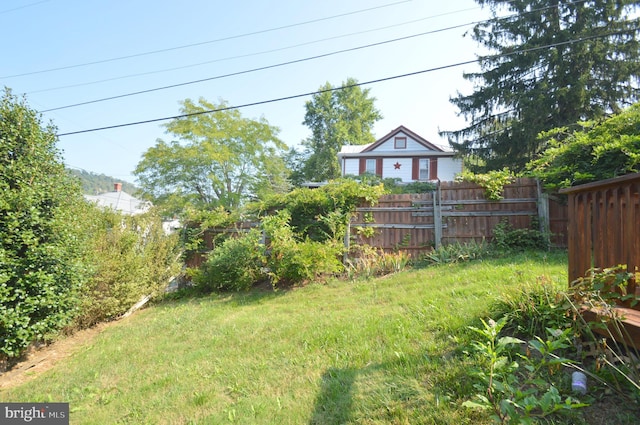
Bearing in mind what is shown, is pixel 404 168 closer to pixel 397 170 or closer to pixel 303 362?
pixel 397 170

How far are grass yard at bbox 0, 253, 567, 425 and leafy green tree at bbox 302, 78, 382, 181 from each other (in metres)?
21.2

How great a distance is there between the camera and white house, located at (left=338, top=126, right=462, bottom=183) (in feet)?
54.9

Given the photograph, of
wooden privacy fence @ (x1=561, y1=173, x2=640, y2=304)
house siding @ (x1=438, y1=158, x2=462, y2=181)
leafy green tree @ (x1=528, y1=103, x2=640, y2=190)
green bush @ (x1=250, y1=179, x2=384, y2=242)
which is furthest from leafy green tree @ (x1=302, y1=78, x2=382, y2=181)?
wooden privacy fence @ (x1=561, y1=173, x2=640, y2=304)

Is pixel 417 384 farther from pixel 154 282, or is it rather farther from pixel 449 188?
pixel 154 282

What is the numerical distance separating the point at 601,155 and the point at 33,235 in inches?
341

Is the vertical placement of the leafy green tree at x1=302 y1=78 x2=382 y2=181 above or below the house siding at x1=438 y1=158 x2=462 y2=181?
above

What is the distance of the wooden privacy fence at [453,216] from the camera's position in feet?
19.9

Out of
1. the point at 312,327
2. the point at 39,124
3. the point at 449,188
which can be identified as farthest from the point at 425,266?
the point at 39,124

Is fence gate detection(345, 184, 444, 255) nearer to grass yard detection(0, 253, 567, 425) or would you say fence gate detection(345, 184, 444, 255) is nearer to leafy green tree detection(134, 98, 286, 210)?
grass yard detection(0, 253, 567, 425)

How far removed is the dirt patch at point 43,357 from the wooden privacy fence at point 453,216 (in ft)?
17.5

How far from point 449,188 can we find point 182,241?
662 centimetres

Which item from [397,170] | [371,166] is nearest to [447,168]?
[397,170]

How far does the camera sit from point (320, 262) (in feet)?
19.9

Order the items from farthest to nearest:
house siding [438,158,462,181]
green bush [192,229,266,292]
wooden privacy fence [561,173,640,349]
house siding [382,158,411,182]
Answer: house siding [382,158,411,182] → house siding [438,158,462,181] → green bush [192,229,266,292] → wooden privacy fence [561,173,640,349]
